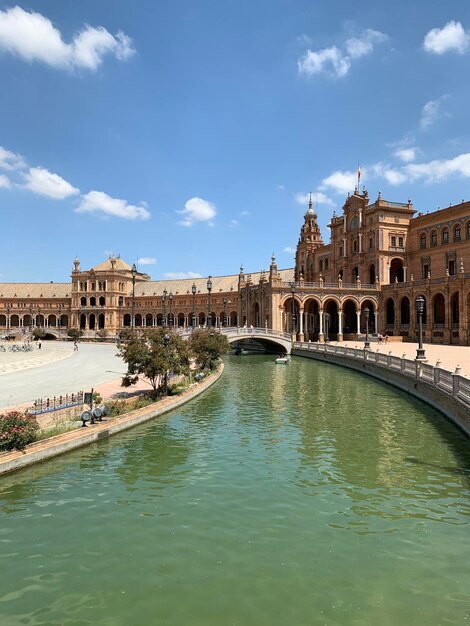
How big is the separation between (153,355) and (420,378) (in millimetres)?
14355

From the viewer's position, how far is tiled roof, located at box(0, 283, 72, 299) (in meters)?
133

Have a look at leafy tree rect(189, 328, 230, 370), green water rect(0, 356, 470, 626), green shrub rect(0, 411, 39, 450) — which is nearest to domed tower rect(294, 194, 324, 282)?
leafy tree rect(189, 328, 230, 370)

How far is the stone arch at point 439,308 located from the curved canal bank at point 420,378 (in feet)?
70.3

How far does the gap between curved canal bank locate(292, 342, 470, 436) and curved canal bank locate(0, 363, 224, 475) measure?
40.5 ft

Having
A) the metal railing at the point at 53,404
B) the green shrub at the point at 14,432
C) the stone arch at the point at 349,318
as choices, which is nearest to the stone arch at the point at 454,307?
the stone arch at the point at 349,318

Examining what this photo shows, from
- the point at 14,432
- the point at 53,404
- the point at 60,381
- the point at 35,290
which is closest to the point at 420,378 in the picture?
the point at 53,404

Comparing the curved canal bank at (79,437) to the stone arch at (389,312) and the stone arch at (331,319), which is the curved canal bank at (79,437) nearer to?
the stone arch at (331,319)

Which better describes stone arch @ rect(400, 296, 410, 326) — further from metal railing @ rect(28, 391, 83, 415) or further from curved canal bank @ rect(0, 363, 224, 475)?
metal railing @ rect(28, 391, 83, 415)

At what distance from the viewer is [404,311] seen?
67750 mm

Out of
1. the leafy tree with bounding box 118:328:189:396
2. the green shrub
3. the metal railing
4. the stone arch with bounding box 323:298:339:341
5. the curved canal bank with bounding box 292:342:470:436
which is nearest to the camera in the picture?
the green shrub

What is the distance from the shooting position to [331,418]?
69.4 feet

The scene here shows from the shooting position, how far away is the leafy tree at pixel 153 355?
2194cm

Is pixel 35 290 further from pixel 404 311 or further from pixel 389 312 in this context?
pixel 404 311

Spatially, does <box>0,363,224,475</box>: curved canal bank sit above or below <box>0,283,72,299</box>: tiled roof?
below
